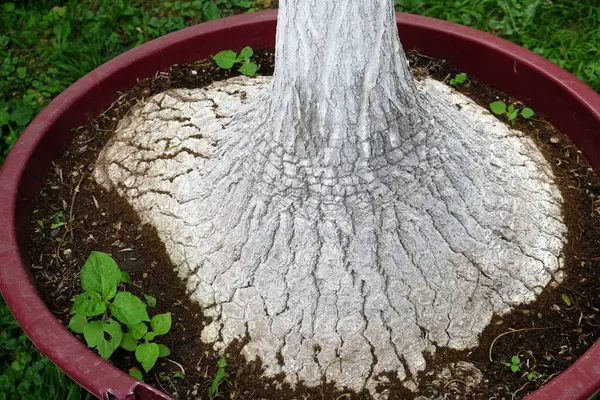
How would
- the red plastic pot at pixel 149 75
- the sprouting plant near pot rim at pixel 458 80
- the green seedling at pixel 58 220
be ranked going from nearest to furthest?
the red plastic pot at pixel 149 75 → the green seedling at pixel 58 220 → the sprouting plant near pot rim at pixel 458 80

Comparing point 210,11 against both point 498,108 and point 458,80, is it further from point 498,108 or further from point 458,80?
point 498,108

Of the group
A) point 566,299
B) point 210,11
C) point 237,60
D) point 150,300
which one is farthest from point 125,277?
point 210,11

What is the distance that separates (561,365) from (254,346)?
86 centimetres

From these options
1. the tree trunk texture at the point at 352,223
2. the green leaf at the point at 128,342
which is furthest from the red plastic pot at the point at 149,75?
the tree trunk texture at the point at 352,223

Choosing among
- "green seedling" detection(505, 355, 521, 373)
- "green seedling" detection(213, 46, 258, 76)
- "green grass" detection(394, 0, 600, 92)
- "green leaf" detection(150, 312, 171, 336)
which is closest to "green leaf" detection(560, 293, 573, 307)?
"green seedling" detection(505, 355, 521, 373)

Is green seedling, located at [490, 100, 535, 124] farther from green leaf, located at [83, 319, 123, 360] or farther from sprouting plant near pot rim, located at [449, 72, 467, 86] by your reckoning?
green leaf, located at [83, 319, 123, 360]

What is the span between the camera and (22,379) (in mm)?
2473

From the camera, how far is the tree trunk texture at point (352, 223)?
180 centimetres

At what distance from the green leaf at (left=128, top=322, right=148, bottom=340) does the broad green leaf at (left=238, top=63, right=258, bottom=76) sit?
113 centimetres

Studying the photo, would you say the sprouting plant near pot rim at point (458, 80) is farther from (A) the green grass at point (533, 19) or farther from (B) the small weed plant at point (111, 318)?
(B) the small weed plant at point (111, 318)

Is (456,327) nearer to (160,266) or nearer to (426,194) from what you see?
(426,194)

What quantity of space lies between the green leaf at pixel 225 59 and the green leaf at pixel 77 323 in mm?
1159

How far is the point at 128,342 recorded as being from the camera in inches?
77.8

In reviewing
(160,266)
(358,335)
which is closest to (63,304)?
(160,266)
